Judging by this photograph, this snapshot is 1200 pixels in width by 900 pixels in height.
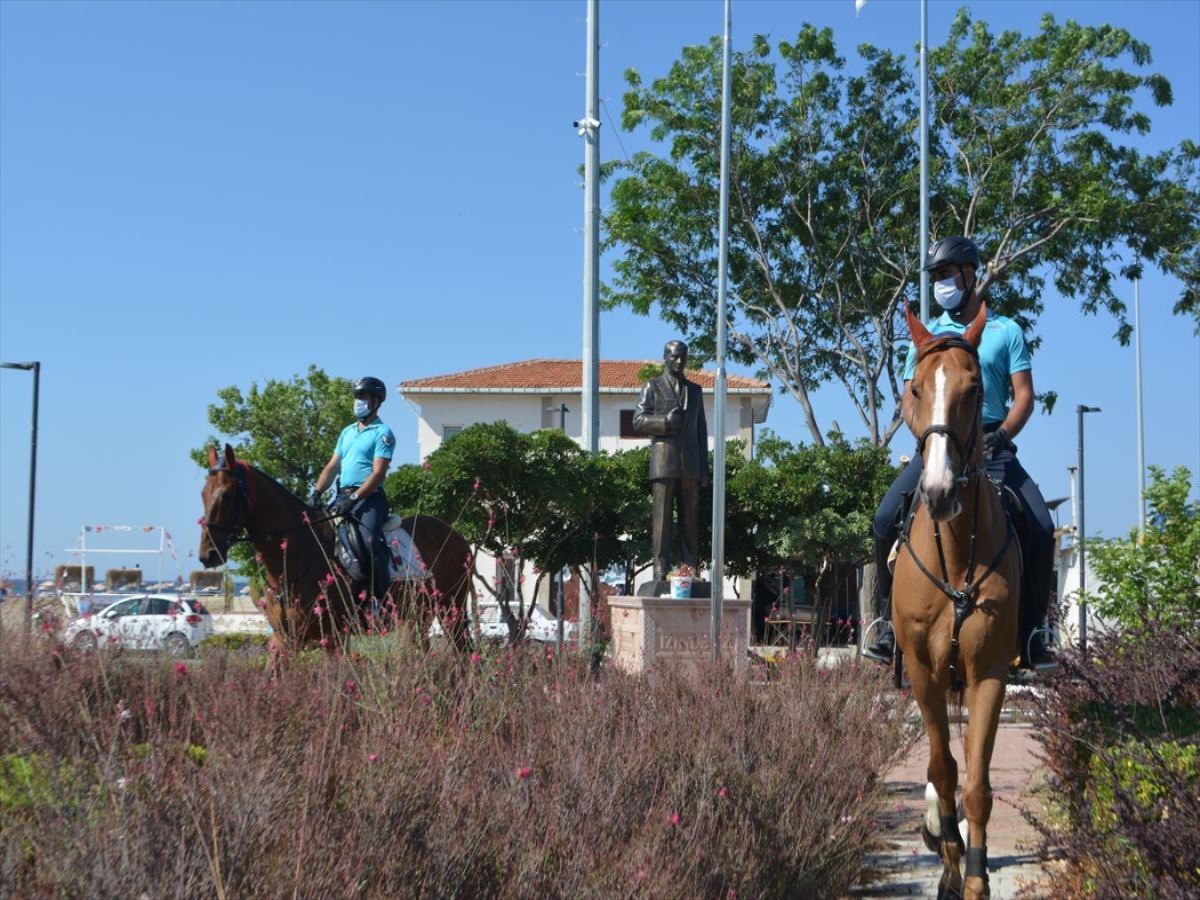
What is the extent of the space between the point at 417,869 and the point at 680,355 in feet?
39.2

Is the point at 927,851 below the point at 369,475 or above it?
below

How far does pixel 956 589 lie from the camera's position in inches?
249

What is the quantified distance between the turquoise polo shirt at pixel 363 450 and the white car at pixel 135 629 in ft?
12.0

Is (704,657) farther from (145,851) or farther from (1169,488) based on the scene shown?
(145,851)

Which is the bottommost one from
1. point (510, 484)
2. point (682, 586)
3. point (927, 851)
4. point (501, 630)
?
point (927, 851)

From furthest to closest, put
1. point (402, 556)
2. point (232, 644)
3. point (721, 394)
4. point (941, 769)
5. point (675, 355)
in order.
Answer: point (721, 394)
point (675, 355)
point (402, 556)
point (232, 644)
point (941, 769)

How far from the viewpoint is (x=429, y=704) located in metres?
6.40

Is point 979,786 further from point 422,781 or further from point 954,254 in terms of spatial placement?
point 422,781

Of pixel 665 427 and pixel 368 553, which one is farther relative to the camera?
pixel 665 427

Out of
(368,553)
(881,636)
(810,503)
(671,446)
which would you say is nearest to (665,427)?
(671,446)

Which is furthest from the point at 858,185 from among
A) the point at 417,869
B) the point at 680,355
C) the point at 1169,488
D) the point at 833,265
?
the point at 417,869

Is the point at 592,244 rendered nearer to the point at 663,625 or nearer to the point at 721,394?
the point at 721,394

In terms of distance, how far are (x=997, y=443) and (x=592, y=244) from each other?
1629 cm

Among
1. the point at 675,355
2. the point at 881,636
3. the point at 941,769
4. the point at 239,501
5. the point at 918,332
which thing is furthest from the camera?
the point at 675,355
